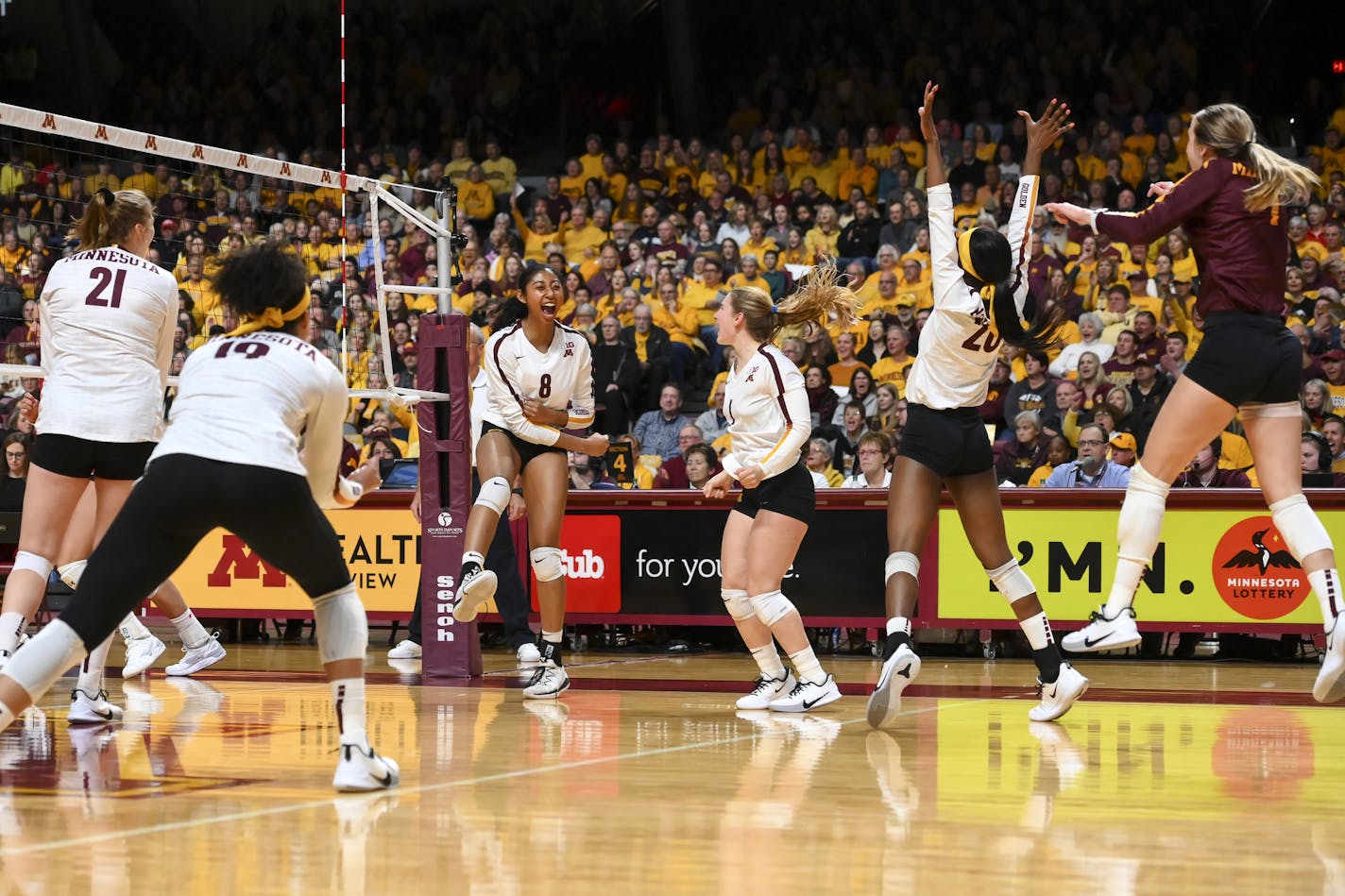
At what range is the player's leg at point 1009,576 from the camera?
266 inches

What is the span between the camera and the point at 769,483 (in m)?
7.24

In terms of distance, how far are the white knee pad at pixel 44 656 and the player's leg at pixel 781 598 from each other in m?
3.36

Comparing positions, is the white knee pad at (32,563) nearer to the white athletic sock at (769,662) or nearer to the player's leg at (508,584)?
the white athletic sock at (769,662)

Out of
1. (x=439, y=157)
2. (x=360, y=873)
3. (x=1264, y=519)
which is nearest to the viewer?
(x=360, y=873)

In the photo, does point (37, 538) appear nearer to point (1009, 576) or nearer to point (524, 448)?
point (524, 448)

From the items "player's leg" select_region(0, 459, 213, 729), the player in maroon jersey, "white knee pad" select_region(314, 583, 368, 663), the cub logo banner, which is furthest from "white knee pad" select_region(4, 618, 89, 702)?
the cub logo banner

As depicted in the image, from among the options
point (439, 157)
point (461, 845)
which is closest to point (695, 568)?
point (461, 845)

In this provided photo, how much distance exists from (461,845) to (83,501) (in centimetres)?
385

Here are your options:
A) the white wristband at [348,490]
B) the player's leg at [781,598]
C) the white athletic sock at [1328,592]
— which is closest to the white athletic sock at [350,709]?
the white wristband at [348,490]

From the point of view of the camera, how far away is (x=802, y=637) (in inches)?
285

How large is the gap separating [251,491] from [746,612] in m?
3.49

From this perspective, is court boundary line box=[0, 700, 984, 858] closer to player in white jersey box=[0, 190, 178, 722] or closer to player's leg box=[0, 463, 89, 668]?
player in white jersey box=[0, 190, 178, 722]

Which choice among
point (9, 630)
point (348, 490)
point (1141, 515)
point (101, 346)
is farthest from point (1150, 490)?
point (9, 630)

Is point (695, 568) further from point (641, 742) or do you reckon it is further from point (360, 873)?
point (360, 873)
